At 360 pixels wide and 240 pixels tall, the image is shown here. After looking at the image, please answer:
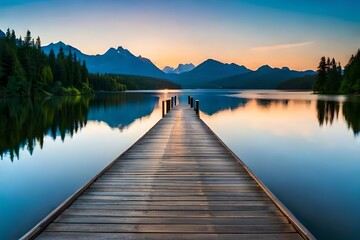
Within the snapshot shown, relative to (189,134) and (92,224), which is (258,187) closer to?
(92,224)

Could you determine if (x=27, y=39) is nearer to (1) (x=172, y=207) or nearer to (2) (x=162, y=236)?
(1) (x=172, y=207)

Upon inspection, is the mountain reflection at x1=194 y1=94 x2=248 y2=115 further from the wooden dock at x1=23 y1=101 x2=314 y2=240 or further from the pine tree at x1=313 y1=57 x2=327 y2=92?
the pine tree at x1=313 y1=57 x2=327 y2=92

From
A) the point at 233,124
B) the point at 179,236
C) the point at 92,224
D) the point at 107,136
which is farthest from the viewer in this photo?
the point at 233,124

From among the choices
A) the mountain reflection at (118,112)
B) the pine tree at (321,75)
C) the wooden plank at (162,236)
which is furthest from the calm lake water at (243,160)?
the pine tree at (321,75)

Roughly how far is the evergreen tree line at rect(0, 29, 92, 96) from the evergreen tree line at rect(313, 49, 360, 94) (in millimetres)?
74105

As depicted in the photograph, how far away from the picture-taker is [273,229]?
4.41 m

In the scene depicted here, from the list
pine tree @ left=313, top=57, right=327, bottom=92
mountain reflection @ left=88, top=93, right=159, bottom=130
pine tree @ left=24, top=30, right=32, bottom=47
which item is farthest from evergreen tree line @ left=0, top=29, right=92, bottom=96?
pine tree @ left=313, top=57, right=327, bottom=92

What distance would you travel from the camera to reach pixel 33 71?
67.8 m

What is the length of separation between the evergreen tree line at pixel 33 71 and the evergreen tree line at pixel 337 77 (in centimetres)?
7411

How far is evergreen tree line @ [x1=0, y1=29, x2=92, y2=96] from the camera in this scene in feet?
197

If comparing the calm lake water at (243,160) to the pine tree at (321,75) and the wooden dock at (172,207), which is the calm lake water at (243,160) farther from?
the pine tree at (321,75)

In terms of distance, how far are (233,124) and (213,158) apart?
18242 millimetres

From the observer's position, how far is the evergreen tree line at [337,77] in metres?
78.1

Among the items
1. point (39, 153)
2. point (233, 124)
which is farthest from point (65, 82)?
point (39, 153)
